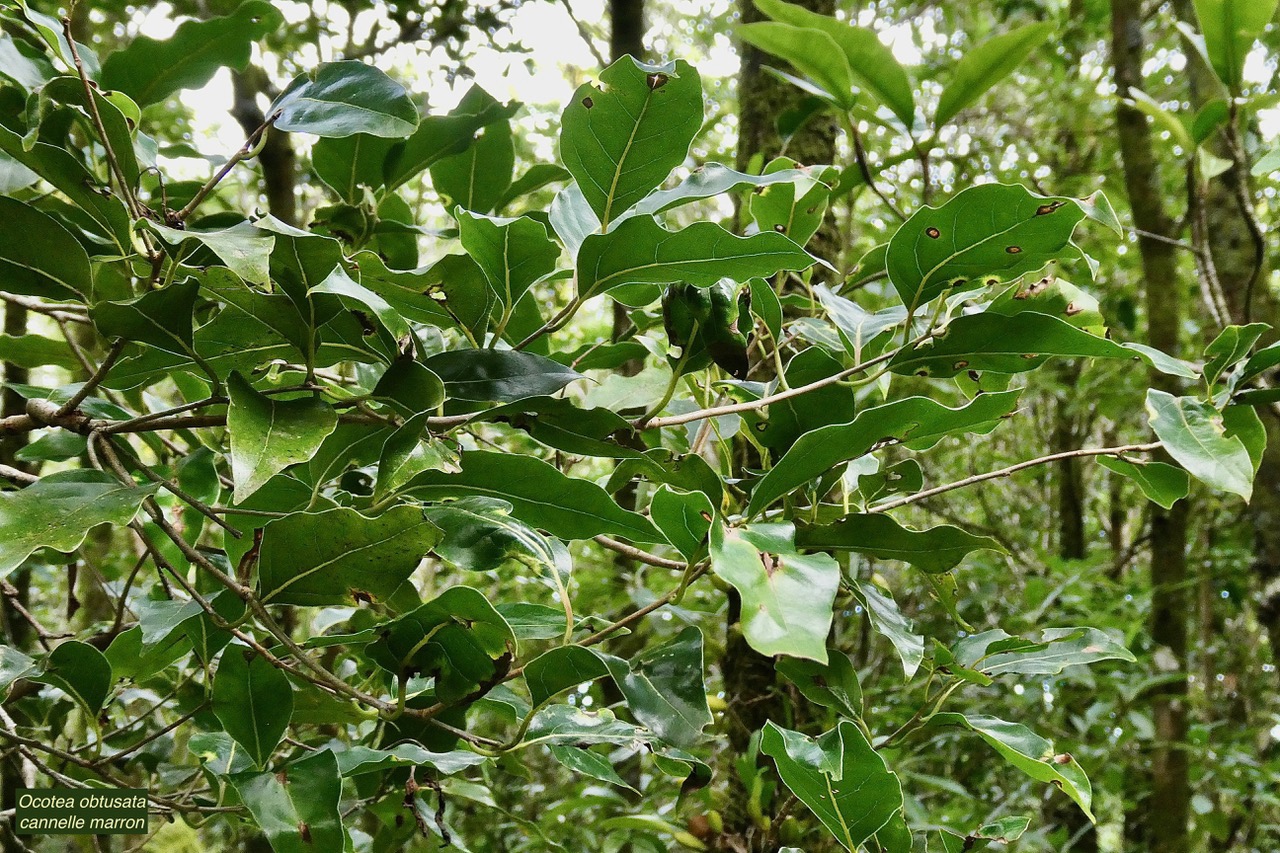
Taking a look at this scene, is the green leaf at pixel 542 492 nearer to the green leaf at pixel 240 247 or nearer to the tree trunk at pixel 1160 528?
the green leaf at pixel 240 247

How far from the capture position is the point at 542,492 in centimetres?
48

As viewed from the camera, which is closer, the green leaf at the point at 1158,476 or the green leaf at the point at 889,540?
the green leaf at the point at 889,540

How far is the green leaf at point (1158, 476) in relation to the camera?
0.60 meters

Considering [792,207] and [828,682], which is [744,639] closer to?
[828,682]

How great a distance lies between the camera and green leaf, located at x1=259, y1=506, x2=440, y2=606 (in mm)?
422

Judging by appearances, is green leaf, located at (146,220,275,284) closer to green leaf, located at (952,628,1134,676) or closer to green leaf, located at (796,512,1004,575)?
green leaf, located at (796,512,1004,575)

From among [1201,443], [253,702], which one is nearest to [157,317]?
[253,702]

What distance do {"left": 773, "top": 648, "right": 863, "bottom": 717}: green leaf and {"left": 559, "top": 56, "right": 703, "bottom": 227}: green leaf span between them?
0.32 metres

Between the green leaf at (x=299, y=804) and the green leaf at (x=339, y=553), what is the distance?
12cm

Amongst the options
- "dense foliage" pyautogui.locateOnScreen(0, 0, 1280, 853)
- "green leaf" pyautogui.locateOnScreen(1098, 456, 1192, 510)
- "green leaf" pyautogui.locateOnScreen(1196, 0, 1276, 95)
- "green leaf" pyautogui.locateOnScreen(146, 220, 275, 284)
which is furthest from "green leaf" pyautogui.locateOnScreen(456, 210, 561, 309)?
"green leaf" pyautogui.locateOnScreen(1196, 0, 1276, 95)

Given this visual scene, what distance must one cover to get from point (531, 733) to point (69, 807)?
31 cm

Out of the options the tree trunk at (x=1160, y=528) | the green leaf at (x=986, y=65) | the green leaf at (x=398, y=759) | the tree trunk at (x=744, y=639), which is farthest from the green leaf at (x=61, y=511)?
the tree trunk at (x=1160, y=528)

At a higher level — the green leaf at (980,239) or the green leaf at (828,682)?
the green leaf at (980,239)

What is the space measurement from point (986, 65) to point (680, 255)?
21.4 inches
